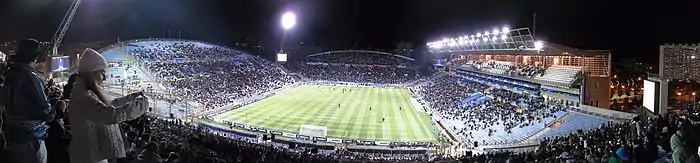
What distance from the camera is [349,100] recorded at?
47000mm

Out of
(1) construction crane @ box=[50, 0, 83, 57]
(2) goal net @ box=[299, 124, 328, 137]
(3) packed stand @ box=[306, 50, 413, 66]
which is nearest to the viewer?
(1) construction crane @ box=[50, 0, 83, 57]

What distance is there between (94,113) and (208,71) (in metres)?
52.5

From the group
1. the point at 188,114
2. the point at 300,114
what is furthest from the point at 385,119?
the point at 188,114

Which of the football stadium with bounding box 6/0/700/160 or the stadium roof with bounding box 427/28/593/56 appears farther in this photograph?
the stadium roof with bounding box 427/28/593/56

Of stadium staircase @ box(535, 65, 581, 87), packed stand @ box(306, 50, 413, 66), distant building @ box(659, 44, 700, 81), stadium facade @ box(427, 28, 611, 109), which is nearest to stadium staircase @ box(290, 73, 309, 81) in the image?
packed stand @ box(306, 50, 413, 66)

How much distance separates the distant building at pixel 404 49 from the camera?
8319 centimetres

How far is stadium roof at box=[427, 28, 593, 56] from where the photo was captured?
34.5 m

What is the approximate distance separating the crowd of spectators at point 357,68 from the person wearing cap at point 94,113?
207 feet

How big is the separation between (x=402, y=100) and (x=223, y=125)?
834 inches

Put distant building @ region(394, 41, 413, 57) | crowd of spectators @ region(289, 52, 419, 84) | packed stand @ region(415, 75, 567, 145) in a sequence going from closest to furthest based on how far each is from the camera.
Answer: packed stand @ region(415, 75, 567, 145) → crowd of spectators @ region(289, 52, 419, 84) → distant building @ region(394, 41, 413, 57)

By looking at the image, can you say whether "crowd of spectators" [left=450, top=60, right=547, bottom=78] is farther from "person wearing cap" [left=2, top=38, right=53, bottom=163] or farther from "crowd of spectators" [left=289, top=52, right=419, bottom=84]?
"person wearing cap" [left=2, top=38, right=53, bottom=163]

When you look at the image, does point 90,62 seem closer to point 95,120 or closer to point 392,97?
point 95,120

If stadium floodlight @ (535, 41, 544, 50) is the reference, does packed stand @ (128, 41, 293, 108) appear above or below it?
below

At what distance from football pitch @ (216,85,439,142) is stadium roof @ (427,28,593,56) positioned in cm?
917
